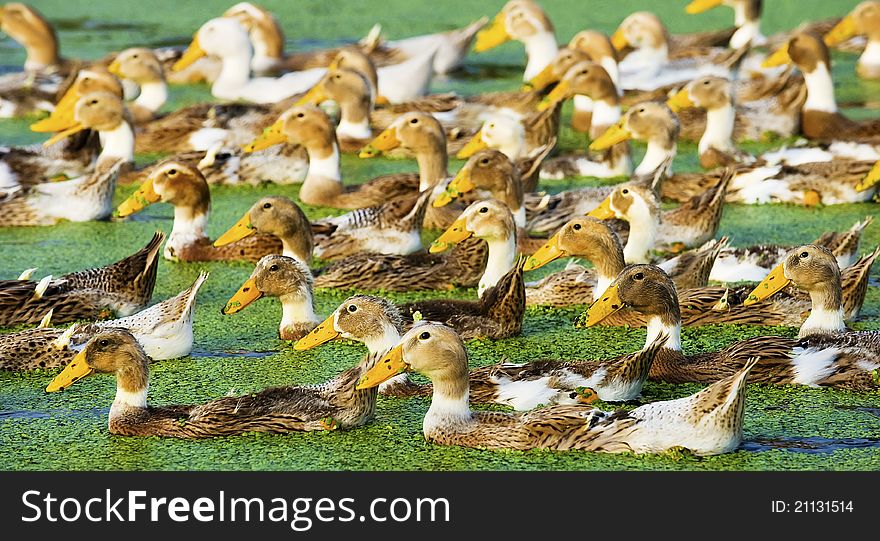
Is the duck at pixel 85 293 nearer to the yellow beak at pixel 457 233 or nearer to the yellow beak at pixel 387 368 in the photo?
the yellow beak at pixel 457 233

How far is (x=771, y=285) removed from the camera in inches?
352

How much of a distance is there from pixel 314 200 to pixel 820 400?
5.19 m

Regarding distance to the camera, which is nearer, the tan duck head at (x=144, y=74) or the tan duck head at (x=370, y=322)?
the tan duck head at (x=370, y=322)

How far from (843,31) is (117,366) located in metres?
10.7

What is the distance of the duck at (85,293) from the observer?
947 centimetres

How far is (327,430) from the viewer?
25.3 feet

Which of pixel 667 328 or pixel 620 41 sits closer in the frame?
pixel 667 328

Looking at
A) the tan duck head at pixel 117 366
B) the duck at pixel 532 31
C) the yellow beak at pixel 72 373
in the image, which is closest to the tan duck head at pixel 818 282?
the tan duck head at pixel 117 366

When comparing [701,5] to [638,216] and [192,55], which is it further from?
[638,216]

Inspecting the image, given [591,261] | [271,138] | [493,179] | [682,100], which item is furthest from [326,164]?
[591,261]

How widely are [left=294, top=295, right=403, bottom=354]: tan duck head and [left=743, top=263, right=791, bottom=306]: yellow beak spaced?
79.0 inches

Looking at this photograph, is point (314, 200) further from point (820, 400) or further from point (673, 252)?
point (820, 400)

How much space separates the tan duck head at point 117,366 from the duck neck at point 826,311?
3257 mm

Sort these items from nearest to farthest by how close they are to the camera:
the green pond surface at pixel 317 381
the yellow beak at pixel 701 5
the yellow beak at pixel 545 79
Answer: the green pond surface at pixel 317 381, the yellow beak at pixel 545 79, the yellow beak at pixel 701 5
